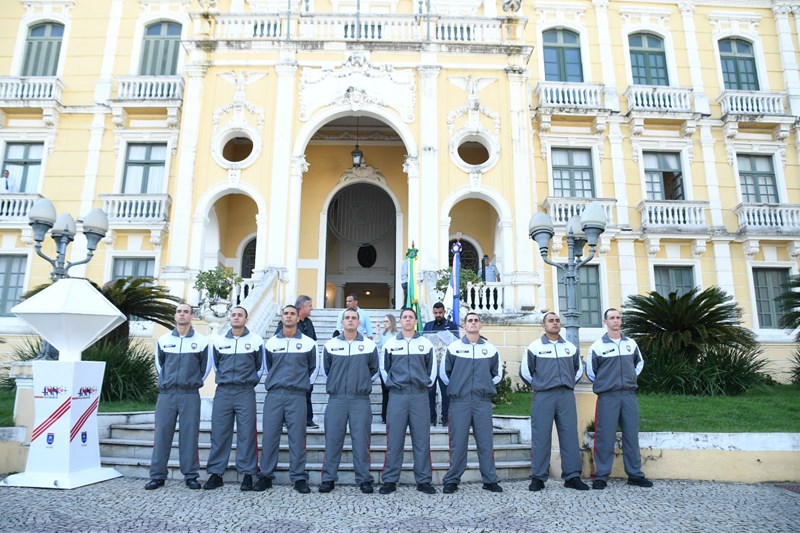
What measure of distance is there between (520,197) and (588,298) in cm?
417

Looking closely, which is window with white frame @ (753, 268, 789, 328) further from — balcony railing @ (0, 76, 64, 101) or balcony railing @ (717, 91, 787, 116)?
balcony railing @ (0, 76, 64, 101)

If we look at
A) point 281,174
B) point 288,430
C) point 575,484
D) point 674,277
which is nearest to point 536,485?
point 575,484

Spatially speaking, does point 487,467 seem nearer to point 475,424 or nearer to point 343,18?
point 475,424

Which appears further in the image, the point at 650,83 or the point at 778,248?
the point at 650,83

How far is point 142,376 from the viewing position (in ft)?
35.0

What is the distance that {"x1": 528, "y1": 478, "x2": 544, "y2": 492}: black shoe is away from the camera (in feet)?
20.7

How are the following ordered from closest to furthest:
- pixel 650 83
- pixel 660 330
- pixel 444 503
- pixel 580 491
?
1. pixel 444 503
2. pixel 580 491
3. pixel 660 330
4. pixel 650 83

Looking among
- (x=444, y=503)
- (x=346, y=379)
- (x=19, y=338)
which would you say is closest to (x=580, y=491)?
(x=444, y=503)

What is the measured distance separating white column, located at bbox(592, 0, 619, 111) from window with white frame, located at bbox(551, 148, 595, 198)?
1.88 metres

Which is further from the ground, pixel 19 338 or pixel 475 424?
pixel 19 338

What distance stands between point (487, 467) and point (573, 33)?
1673 centimetres

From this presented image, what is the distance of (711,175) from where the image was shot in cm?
1752

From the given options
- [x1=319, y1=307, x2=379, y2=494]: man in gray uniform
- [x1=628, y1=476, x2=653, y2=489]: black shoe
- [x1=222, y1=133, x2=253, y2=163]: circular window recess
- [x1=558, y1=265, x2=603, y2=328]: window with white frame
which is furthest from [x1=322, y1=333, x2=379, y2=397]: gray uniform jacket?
[x1=222, y1=133, x2=253, y2=163]: circular window recess

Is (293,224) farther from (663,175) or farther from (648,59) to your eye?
(648,59)
